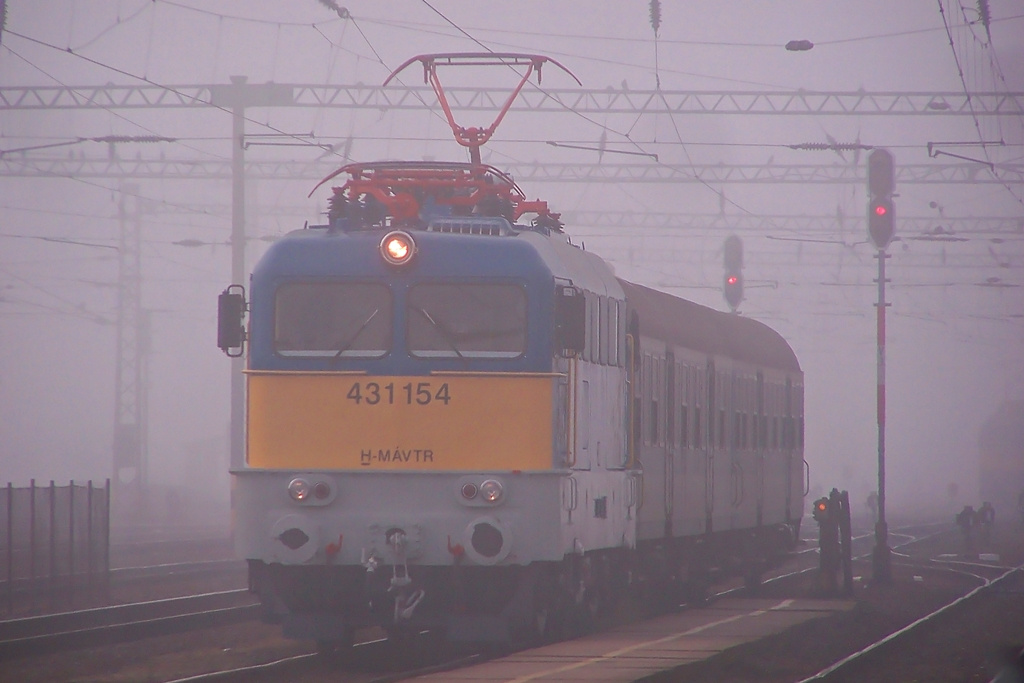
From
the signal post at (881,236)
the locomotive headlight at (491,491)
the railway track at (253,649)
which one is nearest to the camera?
the locomotive headlight at (491,491)

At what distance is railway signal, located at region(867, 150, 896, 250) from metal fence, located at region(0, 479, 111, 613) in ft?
44.8

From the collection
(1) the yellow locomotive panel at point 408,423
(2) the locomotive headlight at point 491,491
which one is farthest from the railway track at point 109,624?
(2) the locomotive headlight at point 491,491

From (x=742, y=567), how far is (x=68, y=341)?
4603 cm

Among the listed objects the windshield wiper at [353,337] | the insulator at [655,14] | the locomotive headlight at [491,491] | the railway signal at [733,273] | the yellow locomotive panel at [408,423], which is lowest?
the locomotive headlight at [491,491]

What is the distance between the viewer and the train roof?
18562 mm

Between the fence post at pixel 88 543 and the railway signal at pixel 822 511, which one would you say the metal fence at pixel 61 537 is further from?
the railway signal at pixel 822 511

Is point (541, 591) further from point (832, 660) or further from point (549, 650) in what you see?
point (832, 660)

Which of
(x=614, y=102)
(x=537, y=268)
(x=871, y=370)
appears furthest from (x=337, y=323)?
(x=871, y=370)

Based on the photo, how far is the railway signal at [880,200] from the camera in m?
28.8

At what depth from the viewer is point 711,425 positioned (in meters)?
21.7

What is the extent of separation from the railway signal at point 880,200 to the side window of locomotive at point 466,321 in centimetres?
1694

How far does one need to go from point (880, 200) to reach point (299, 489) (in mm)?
18784

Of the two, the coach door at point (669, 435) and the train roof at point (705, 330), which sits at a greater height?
the train roof at point (705, 330)

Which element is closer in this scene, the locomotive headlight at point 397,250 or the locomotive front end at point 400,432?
the locomotive front end at point 400,432
